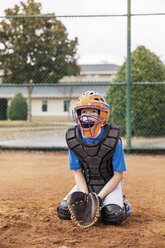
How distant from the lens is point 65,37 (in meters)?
13.1

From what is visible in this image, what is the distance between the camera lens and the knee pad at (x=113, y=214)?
10.4 ft

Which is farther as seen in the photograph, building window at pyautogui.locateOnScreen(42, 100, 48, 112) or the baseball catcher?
building window at pyautogui.locateOnScreen(42, 100, 48, 112)

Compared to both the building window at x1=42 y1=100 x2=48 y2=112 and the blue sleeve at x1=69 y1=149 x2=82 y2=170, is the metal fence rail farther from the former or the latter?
the blue sleeve at x1=69 y1=149 x2=82 y2=170

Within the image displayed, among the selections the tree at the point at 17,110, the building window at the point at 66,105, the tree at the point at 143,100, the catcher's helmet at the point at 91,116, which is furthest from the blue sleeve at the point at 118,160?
the tree at the point at 17,110

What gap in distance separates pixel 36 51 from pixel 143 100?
5530mm

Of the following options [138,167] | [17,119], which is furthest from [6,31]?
[138,167]

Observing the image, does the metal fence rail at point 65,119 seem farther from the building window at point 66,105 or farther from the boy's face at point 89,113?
the boy's face at point 89,113

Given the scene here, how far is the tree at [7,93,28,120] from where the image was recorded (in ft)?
38.4

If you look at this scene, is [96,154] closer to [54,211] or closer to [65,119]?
[54,211]

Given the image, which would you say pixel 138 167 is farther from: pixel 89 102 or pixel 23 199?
pixel 89 102

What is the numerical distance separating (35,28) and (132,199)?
→ 1178 cm

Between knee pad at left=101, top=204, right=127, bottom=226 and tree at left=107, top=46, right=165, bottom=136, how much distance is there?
620cm

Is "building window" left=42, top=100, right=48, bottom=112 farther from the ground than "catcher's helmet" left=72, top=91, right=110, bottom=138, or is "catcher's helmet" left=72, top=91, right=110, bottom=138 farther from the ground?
"catcher's helmet" left=72, top=91, right=110, bottom=138

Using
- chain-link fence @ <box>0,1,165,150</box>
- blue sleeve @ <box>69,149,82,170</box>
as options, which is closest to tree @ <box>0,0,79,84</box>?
chain-link fence @ <box>0,1,165,150</box>
